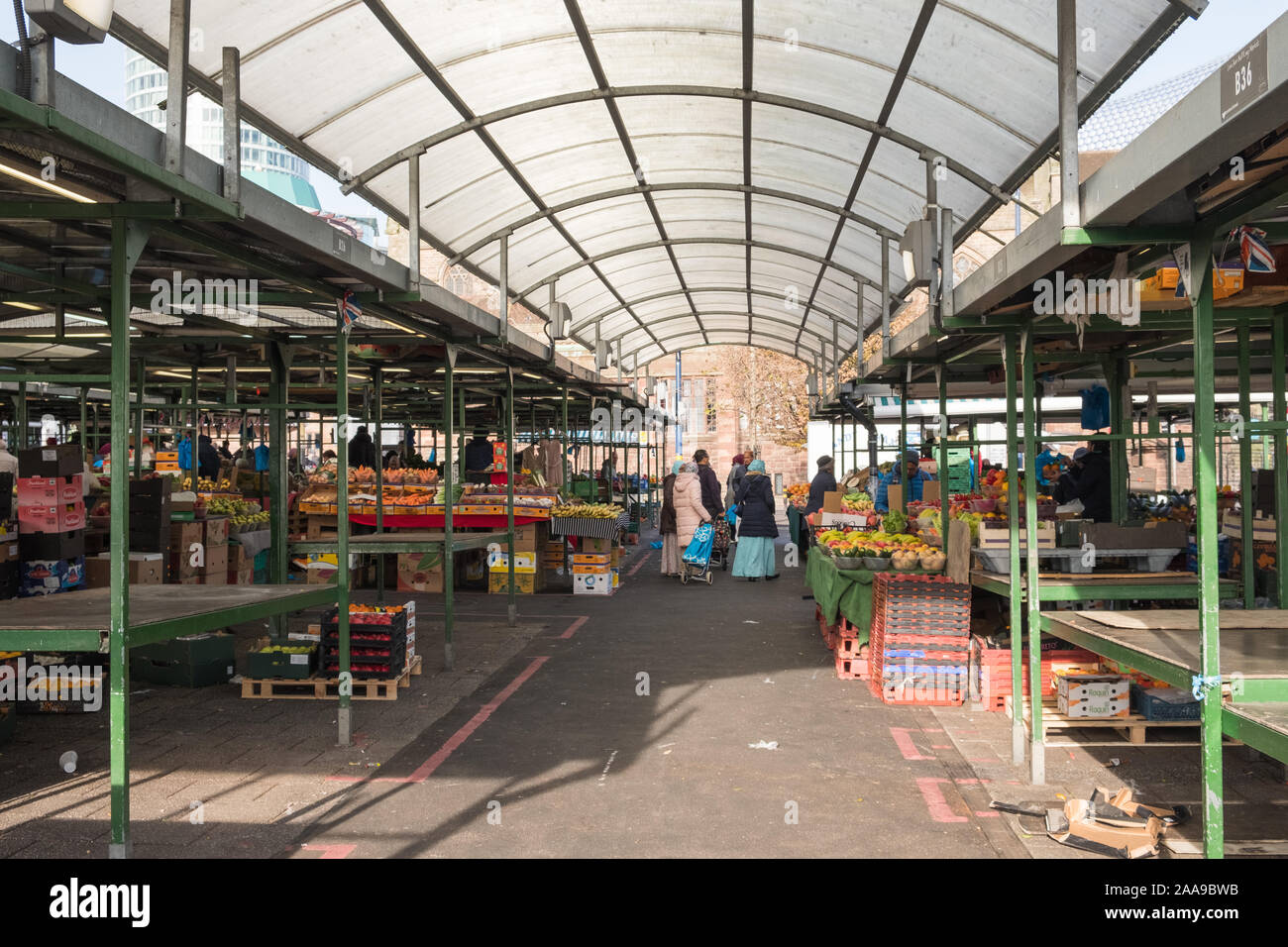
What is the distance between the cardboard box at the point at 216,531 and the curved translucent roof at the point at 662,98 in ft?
13.3

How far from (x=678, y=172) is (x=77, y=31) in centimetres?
859

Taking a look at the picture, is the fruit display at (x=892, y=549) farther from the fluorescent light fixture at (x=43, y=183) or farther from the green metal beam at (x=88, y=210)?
the fluorescent light fixture at (x=43, y=183)

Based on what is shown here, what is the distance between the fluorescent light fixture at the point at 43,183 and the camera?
3714mm

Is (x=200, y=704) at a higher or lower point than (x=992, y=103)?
lower

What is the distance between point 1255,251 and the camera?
12.8ft

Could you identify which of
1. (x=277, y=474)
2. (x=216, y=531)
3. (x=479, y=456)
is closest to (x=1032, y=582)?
(x=277, y=474)

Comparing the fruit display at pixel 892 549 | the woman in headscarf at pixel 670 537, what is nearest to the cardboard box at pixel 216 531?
the fruit display at pixel 892 549

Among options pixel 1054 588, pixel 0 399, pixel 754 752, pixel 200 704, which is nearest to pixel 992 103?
pixel 1054 588

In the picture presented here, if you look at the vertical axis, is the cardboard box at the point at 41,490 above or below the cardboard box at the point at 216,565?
above

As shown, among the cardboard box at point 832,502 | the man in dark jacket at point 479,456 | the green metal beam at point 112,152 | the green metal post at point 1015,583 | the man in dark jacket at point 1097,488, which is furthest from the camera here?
the man in dark jacket at point 479,456

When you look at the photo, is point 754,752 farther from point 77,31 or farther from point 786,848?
point 77,31

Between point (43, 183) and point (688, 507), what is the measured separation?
1316cm

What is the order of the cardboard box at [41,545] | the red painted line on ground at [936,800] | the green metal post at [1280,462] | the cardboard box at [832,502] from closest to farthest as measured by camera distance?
the red painted line on ground at [936,800] < the green metal post at [1280,462] < the cardboard box at [41,545] < the cardboard box at [832,502]

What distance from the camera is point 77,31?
3.25 meters
